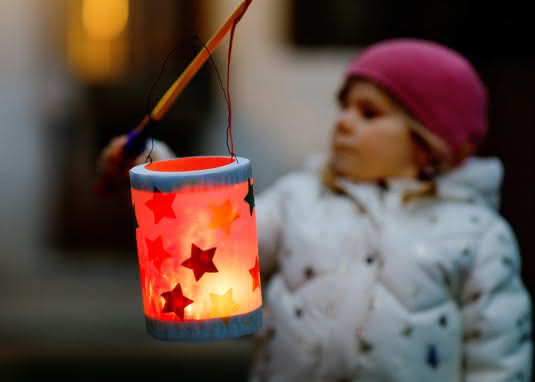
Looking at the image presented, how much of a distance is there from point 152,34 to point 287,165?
1296mm

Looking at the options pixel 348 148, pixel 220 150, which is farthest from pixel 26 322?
pixel 348 148

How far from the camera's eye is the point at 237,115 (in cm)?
607

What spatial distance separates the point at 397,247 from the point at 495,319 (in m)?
0.29

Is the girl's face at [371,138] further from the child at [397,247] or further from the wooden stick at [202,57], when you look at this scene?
the wooden stick at [202,57]

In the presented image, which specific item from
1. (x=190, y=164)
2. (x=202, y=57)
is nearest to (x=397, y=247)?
(x=190, y=164)

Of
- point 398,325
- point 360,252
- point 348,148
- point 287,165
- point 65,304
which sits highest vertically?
point 348,148

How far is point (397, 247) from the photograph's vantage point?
2266 mm

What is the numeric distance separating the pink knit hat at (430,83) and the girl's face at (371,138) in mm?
37

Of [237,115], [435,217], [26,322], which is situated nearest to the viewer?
[435,217]

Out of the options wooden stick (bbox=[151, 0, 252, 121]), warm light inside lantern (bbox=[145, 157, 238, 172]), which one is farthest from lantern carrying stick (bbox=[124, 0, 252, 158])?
warm light inside lantern (bbox=[145, 157, 238, 172])

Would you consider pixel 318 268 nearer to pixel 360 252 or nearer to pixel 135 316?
pixel 360 252

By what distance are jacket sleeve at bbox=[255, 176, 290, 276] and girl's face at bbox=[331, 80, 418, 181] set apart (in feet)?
0.61

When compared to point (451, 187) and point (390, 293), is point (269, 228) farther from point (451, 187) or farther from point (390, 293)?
point (451, 187)

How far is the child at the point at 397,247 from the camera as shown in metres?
2.21
